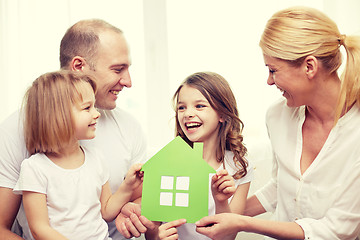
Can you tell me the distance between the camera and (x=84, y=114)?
1.52 metres

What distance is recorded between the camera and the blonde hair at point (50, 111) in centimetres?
149

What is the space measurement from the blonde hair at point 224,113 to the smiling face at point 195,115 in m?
0.03

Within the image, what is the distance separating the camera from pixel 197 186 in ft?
4.91

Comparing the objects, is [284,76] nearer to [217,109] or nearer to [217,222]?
[217,109]

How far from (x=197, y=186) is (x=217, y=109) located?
0.47 meters

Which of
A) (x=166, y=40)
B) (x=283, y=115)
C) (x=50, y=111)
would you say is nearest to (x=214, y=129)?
(x=283, y=115)

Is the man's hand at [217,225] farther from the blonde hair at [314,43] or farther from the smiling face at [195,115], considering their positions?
the blonde hair at [314,43]

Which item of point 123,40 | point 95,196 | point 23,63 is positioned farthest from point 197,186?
point 23,63

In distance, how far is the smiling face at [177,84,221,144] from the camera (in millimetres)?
1806

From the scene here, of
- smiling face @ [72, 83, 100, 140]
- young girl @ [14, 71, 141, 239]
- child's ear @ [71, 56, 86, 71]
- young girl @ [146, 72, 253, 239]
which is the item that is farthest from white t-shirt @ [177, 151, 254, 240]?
child's ear @ [71, 56, 86, 71]

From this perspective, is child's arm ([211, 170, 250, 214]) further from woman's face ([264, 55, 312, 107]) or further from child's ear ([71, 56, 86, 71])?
child's ear ([71, 56, 86, 71])

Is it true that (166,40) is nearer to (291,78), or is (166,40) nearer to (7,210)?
(291,78)

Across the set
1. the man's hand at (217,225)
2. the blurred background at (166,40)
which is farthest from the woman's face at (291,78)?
the blurred background at (166,40)

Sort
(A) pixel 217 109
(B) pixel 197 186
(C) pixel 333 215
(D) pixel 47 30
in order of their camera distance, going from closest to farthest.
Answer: (B) pixel 197 186, (C) pixel 333 215, (A) pixel 217 109, (D) pixel 47 30
